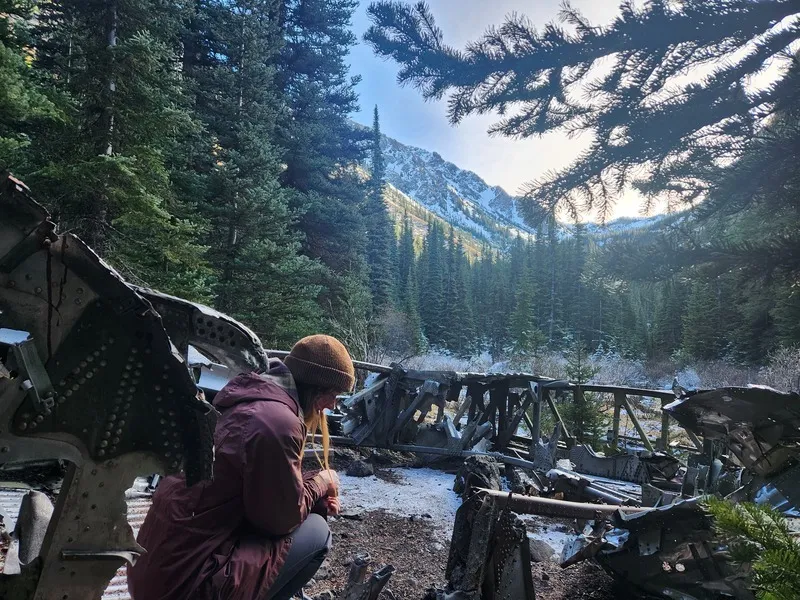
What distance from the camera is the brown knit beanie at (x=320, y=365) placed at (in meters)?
2.97

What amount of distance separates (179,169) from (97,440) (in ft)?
55.7

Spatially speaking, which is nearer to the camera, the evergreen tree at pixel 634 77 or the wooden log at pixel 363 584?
the evergreen tree at pixel 634 77

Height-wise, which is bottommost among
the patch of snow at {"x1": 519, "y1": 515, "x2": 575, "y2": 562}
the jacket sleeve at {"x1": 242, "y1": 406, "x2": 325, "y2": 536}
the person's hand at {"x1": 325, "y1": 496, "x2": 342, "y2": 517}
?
the patch of snow at {"x1": 519, "y1": 515, "x2": 575, "y2": 562}

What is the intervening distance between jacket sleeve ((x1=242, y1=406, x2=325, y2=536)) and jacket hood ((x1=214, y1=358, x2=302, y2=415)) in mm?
133

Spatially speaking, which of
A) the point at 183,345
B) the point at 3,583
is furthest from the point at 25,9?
the point at 3,583

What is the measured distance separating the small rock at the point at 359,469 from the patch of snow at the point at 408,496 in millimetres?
121

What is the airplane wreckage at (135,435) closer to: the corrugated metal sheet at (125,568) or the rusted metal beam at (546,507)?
the rusted metal beam at (546,507)

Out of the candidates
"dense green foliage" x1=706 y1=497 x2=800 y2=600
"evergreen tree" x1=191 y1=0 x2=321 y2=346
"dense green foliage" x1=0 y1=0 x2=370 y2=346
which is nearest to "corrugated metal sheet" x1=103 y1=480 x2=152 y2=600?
"dense green foliage" x1=706 y1=497 x2=800 y2=600

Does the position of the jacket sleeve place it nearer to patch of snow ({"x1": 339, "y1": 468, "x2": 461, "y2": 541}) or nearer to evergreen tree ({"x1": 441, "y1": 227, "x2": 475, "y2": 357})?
patch of snow ({"x1": 339, "y1": 468, "x2": 461, "y2": 541})

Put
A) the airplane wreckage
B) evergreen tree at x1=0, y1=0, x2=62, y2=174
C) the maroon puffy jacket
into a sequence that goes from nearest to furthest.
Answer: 1. the airplane wreckage
2. the maroon puffy jacket
3. evergreen tree at x1=0, y1=0, x2=62, y2=174

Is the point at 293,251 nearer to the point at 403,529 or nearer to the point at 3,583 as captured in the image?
the point at 403,529

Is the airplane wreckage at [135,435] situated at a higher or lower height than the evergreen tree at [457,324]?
higher

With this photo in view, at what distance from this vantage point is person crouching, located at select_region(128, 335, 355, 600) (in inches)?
92.0

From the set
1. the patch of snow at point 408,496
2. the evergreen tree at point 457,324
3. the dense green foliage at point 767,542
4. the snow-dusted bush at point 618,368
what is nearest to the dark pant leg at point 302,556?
the dense green foliage at point 767,542
